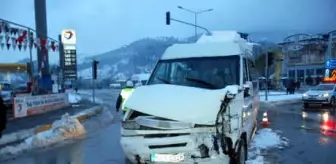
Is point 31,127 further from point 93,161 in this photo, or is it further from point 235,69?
point 235,69

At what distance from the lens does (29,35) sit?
23.2 meters

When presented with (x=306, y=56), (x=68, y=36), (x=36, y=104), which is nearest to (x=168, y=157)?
(x=36, y=104)

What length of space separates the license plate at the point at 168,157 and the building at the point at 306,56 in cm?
7476

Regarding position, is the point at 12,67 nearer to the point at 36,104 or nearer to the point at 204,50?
the point at 36,104

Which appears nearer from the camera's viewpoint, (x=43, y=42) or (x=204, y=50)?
(x=204, y=50)

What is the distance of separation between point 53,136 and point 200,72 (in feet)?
20.8

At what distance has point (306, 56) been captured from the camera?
3199 inches

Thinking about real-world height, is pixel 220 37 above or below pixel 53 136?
above

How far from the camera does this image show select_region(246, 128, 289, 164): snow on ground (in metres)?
8.49

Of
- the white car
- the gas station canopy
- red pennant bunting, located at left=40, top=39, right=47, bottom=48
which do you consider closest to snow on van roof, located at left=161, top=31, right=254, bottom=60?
red pennant bunting, located at left=40, top=39, right=47, bottom=48

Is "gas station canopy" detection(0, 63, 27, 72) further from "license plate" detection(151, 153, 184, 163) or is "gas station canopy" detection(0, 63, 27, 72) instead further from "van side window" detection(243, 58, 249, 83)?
"license plate" detection(151, 153, 184, 163)

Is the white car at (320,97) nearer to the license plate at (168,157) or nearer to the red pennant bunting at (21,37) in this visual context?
the red pennant bunting at (21,37)

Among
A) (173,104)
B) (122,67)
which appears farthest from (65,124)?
(122,67)

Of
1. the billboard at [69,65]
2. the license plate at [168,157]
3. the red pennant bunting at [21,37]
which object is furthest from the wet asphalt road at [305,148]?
the billboard at [69,65]
